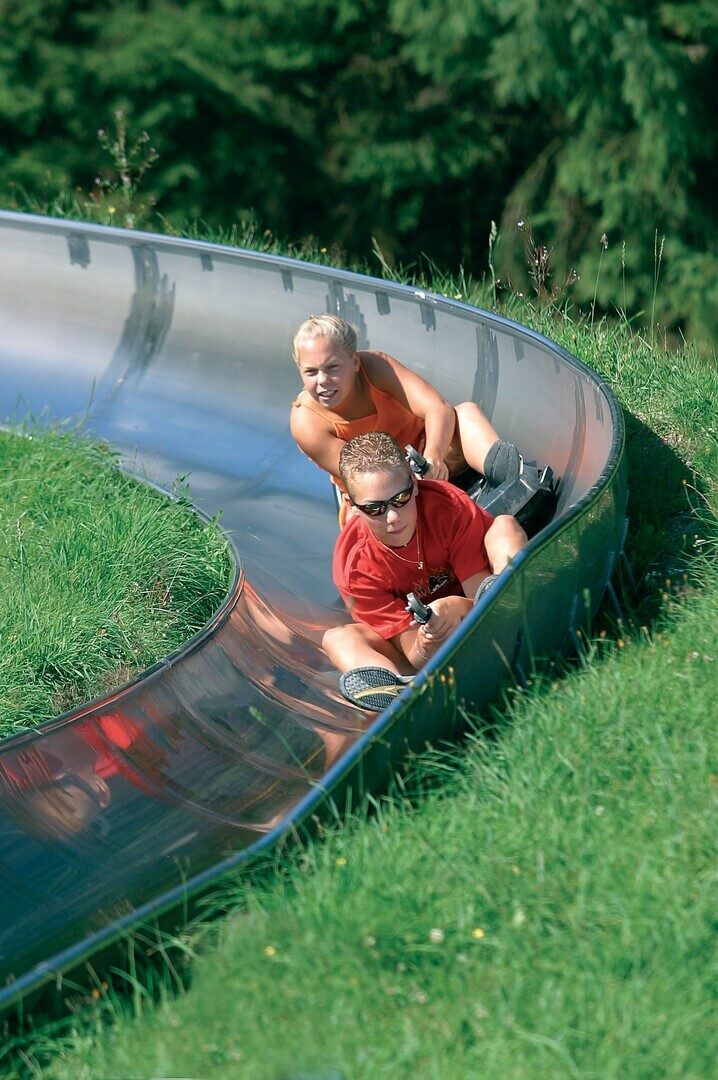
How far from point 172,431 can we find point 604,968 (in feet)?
13.9

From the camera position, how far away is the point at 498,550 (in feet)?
12.5

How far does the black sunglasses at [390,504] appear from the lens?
143 inches

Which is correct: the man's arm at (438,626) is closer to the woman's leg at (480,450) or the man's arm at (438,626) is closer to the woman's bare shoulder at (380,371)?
the woman's leg at (480,450)

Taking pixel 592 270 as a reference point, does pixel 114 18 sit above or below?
above

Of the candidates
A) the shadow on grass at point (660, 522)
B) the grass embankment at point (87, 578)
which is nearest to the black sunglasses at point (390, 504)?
the shadow on grass at point (660, 522)

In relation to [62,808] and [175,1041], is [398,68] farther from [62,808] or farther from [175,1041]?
[175,1041]

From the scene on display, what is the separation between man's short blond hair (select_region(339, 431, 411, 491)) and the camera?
3.60m

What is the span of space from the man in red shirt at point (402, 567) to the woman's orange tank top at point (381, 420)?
0.54m

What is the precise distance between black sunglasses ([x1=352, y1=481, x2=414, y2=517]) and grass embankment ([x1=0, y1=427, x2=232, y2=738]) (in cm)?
109

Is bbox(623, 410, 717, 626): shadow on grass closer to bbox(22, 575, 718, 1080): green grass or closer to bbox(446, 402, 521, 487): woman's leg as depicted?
bbox(446, 402, 521, 487): woman's leg

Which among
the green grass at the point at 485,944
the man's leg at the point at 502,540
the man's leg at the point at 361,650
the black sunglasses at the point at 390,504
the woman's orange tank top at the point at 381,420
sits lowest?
the man's leg at the point at 361,650

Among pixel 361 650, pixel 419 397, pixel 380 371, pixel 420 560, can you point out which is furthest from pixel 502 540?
pixel 380 371

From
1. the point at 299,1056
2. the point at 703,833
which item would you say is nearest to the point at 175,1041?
the point at 299,1056

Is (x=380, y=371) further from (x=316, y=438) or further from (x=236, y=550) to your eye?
(x=236, y=550)
